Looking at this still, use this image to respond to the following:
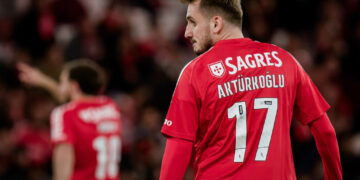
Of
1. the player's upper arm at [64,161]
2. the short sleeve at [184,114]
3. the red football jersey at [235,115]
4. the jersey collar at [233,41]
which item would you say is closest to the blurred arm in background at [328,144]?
the red football jersey at [235,115]

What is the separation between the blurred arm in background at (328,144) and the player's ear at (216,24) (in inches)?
27.3

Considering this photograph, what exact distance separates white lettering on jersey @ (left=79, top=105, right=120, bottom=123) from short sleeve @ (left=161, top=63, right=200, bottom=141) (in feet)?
7.40

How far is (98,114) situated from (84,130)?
20 cm

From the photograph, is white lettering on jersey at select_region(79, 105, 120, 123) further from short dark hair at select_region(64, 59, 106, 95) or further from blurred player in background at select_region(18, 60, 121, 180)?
short dark hair at select_region(64, 59, 106, 95)

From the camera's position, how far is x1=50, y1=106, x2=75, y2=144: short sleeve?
4.71 meters

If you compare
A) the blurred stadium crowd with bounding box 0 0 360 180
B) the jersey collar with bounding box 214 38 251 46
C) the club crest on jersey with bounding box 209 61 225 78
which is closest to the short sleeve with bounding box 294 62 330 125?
the jersey collar with bounding box 214 38 251 46

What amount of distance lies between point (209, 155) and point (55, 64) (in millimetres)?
6236

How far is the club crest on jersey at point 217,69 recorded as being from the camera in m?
2.81

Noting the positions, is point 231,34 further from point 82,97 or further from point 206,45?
point 82,97

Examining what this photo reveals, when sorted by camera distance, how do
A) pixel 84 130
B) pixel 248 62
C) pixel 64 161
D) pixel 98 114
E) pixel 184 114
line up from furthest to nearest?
pixel 98 114
pixel 84 130
pixel 64 161
pixel 248 62
pixel 184 114

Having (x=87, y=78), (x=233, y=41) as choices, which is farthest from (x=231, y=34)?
(x=87, y=78)

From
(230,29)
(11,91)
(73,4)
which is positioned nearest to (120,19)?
(73,4)

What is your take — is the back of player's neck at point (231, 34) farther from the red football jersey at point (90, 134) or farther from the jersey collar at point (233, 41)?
the red football jersey at point (90, 134)

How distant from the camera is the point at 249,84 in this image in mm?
2811
